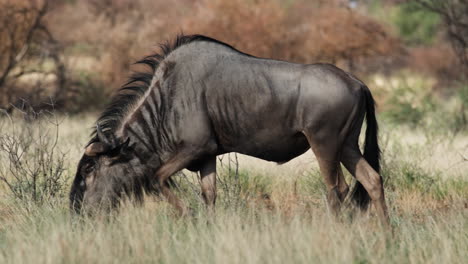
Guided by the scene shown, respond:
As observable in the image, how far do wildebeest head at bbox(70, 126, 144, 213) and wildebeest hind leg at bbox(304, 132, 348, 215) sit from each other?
1.45m

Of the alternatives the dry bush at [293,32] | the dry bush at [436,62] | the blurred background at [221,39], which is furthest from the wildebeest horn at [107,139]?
the dry bush at [436,62]

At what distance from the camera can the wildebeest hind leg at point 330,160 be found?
5109 millimetres

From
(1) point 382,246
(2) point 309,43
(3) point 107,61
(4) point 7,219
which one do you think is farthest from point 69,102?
(1) point 382,246

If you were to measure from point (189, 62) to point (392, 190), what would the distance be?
2890 millimetres

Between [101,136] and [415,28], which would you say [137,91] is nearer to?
[101,136]

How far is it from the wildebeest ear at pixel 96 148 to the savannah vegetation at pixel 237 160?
477 millimetres

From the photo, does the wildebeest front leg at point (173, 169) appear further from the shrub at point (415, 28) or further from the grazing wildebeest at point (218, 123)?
the shrub at point (415, 28)

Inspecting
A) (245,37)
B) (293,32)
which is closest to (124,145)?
(245,37)

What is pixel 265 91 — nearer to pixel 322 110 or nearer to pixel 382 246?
pixel 322 110

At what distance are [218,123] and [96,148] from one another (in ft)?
3.18

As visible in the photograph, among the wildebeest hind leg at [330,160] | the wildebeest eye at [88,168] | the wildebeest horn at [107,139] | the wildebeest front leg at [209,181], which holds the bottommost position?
the wildebeest hind leg at [330,160]

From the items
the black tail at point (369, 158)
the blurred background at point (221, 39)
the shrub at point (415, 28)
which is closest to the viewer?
the black tail at point (369, 158)

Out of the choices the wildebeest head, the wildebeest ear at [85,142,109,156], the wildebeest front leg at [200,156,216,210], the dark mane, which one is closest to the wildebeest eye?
the wildebeest head

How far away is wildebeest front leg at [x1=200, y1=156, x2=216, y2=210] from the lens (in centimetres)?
541
